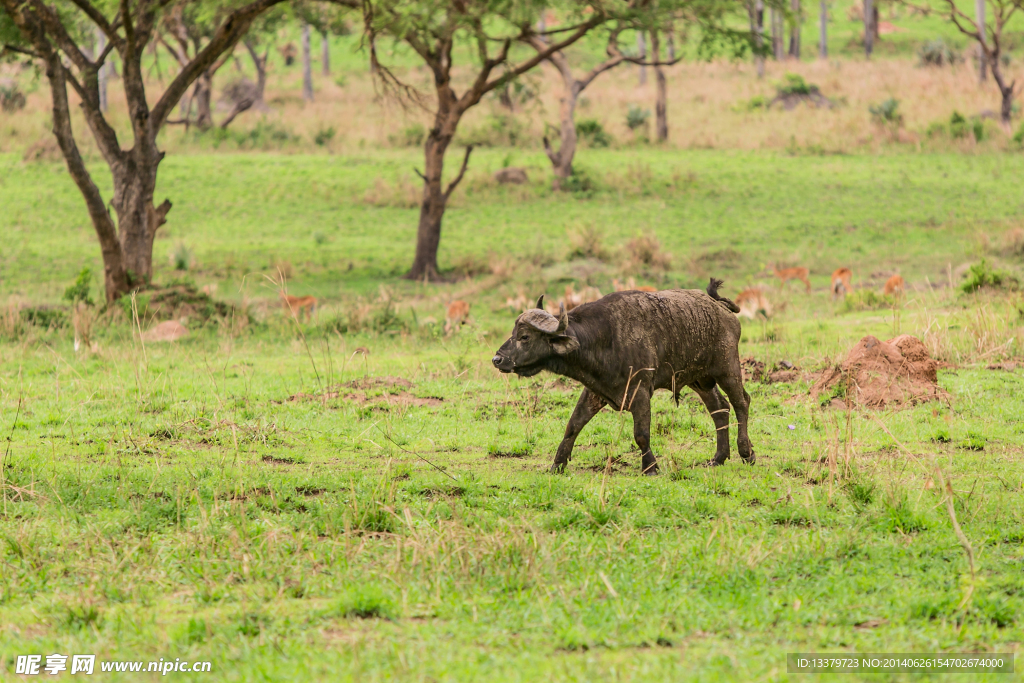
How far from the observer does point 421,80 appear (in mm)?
44312

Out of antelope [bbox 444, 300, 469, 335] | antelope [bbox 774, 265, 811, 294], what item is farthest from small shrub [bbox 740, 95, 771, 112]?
antelope [bbox 444, 300, 469, 335]

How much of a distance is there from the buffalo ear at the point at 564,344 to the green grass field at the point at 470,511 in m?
0.95

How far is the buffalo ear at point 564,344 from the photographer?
728cm

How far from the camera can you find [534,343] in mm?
7336

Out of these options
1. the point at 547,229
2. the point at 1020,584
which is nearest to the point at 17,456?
the point at 1020,584

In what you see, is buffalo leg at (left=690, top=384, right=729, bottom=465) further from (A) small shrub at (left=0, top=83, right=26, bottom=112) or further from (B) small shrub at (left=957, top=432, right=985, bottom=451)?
(A) small shrub at (left=0, top=83, right=26, bottom=112)

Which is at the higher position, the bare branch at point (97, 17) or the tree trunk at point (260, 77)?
the tree trunk at point (260, 77)

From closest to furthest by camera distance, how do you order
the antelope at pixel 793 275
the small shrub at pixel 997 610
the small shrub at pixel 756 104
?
the small shrub at pixel 997 610 → the antelope at pixel 793 275 → the small shrub at pixel 756 104

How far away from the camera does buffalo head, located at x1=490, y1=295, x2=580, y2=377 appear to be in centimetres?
726

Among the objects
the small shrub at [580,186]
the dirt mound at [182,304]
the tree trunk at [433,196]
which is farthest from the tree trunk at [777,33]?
the dirt mound at [182,304]

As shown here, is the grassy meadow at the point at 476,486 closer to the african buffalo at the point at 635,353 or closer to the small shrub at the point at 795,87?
the african buffalo at the point at 635,353

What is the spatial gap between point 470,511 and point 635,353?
5.94 ft

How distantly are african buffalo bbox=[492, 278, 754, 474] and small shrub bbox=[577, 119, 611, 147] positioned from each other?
82.8 ft

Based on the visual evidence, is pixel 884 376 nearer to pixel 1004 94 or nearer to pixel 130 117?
pixel 130 117
